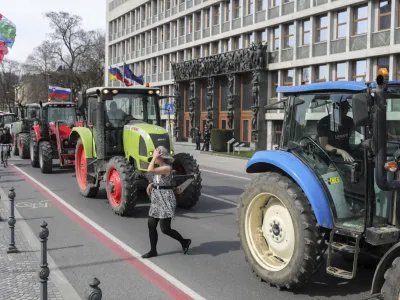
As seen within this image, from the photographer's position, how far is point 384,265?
14.0ft

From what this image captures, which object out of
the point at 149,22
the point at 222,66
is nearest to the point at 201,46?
the point at 222,66

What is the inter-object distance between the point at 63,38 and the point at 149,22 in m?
19.0

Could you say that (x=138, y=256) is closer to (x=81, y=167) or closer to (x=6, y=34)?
(x=81, y=167)

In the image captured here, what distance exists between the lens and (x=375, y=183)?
468 cm

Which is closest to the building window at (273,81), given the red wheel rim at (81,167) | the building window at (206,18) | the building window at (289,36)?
the building window at (289,36)

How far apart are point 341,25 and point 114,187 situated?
2536cm

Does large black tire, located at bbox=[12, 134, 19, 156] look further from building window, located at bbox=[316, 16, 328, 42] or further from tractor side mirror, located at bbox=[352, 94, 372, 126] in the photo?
tractor side mirror, located at bbox=[352, 94, 372, 126]

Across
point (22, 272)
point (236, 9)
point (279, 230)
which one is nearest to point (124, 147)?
point (22, 272)

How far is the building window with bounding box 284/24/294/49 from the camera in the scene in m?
35.1

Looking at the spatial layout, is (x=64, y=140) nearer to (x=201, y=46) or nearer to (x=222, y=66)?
(x=222, y=66)

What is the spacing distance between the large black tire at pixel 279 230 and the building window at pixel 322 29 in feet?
93.9

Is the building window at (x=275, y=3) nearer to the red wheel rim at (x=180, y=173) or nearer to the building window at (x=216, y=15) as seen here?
the building window at (x=216, y=15)

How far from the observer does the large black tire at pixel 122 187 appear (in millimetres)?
9625

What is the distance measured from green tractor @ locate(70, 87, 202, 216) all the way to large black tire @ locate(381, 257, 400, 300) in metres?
5.96
